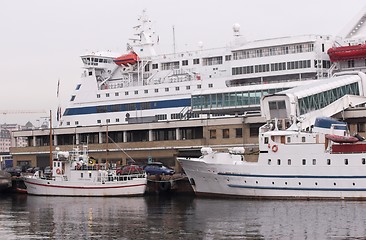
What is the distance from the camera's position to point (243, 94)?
7956 cm

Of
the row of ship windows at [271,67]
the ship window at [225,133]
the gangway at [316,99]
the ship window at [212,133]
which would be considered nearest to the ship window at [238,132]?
the ship window at [225,133]

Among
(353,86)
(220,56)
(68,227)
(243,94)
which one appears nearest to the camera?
(68,227)

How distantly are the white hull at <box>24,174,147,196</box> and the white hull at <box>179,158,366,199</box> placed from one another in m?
6.06

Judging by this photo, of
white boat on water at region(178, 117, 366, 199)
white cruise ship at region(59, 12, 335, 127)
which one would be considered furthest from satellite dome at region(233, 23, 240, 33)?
white boat on water at region(178, 117, 366, 199)

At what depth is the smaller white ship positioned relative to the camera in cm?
6406

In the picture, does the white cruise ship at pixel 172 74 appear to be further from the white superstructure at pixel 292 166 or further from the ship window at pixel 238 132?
the white superstructure at pixel 292 166

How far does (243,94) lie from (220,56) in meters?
8.14

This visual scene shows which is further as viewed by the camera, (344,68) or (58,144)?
(58,144)

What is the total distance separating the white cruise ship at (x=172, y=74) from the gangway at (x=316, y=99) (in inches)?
197

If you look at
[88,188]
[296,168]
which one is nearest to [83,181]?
[88,188]

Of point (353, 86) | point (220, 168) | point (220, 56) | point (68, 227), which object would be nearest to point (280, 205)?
point (220, 168)

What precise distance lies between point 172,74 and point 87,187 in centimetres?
2666

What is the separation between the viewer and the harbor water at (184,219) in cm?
4094

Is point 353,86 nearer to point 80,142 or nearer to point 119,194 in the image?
point 119,194
